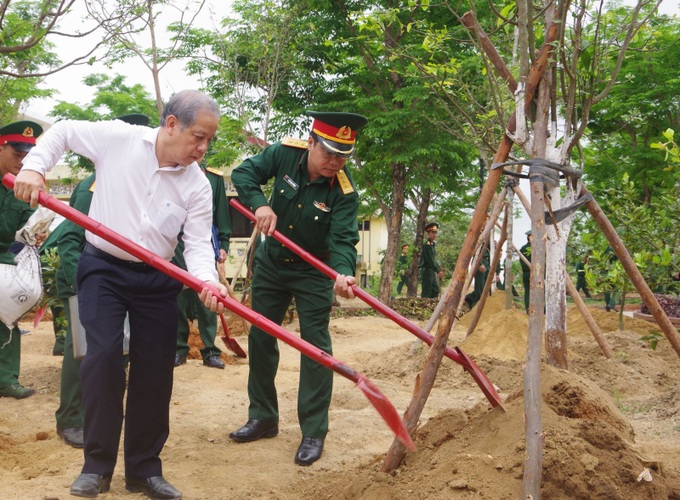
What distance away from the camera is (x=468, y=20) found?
171 inches

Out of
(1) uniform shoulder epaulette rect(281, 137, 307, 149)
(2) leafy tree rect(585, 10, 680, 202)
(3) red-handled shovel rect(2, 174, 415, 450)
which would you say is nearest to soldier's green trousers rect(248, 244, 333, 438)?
(1) uniform shoulder epaulette rect(281, 137, 307, 149)

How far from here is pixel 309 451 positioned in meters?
4.52

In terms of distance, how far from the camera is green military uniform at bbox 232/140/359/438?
15.4ft

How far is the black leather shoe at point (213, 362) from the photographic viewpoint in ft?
24.7

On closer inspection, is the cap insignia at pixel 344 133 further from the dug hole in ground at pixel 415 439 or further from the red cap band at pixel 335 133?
the dug hole in ground at pixel 415 439

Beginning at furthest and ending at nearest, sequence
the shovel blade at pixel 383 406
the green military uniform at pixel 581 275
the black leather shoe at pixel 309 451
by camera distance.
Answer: the green military uniform at pixel 581 275
the black leather shoe at pixel 309 451
the shovel blade at pixel 383 406

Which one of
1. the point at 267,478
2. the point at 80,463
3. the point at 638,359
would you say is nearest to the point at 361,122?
the point at 267,478

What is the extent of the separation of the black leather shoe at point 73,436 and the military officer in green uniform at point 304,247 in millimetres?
940

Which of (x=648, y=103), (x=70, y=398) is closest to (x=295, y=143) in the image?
(x=70, y=398)

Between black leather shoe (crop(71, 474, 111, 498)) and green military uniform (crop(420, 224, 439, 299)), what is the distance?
13.8 metres

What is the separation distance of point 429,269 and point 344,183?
42.5 feet

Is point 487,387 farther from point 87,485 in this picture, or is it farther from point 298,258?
point 87,485

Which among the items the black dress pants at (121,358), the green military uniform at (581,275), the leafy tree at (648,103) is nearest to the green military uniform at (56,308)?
the black dress pants at (121,358)

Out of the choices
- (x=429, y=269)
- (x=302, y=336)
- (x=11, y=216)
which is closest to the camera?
(x=302, y=336)
